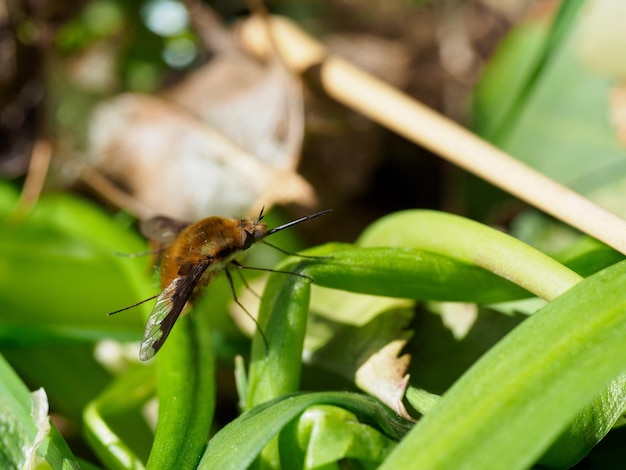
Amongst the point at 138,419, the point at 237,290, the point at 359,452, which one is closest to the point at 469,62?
the point at 237,290

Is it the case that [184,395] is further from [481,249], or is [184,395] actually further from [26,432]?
[481,249]

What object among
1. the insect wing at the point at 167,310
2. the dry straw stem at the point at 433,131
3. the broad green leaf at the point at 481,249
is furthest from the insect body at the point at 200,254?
the dry straw stem at the point at 433,131

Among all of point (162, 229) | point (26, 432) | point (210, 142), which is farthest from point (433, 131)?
point (26, 432)

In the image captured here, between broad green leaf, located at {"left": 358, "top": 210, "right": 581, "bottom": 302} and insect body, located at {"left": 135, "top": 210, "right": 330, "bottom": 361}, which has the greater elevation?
broad green leaf, located at {"left": 358, "top": 210, "right": 581, "bottom": 302}

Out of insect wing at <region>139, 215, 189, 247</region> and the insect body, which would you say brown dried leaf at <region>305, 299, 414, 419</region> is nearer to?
the insect body

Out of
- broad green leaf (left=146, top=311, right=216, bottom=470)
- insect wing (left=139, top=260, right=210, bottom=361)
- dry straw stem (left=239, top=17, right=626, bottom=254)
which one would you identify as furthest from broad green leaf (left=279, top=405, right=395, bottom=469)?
dry straw stem (left=239, top=17, right=626, bottom=254)

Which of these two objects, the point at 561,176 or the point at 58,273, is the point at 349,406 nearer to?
the point at 58,273
